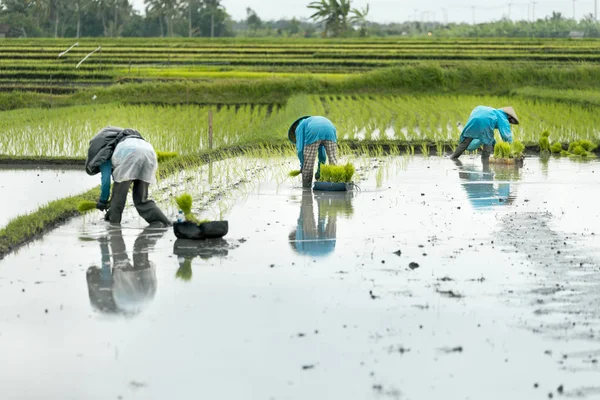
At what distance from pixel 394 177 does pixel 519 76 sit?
1585 centimetres

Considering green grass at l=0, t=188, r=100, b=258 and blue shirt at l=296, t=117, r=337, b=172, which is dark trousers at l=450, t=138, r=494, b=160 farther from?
green grass at l=0, t=188, r=100, b=258

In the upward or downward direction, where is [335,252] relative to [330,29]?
downward

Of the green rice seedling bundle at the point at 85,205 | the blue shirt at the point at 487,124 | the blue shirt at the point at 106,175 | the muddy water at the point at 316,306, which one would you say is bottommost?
the muddy water at the point at 316,306

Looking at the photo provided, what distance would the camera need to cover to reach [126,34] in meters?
61.3

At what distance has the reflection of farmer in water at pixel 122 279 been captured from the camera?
528 centimetres

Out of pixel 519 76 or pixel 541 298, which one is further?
pixel 519 76

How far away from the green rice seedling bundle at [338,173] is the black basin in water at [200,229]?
2773 millimetres

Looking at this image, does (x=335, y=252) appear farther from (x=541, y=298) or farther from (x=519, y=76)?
(x=519, y=76)

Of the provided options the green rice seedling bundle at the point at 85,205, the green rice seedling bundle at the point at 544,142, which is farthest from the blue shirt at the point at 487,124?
the green rice seedling bundle at the point at 85,205

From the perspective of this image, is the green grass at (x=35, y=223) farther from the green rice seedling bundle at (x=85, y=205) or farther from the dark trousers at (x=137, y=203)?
the dark trousers at (x=137, y=203)

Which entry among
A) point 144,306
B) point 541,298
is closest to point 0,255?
point 144,306

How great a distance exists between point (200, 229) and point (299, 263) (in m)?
0.95

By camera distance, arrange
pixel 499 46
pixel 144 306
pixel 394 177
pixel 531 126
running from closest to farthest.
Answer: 1. pixel 144 306
2. pixel 394 177
3. pixel 531 126
4. pixel 499 46

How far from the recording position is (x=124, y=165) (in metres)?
7.30
